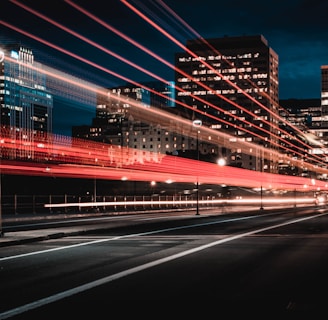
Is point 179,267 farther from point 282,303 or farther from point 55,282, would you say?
point 282,303

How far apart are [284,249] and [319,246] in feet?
5.45

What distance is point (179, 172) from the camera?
77.8 m

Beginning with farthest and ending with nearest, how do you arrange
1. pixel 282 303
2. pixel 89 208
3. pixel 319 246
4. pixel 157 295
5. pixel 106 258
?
pixel 89 208
pixel 319 246
pixel 106 258
pixel 157 295
pixel 282 303

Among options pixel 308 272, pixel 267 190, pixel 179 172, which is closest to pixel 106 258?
pixel 308 272

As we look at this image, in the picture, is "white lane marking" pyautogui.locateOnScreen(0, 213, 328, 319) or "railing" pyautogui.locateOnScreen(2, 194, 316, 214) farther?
"railing" pyautogui.locateOnScreen(2, 194, 316, 214)

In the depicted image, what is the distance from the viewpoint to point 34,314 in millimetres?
8414

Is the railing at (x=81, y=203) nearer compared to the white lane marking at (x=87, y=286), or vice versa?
the white lane marking at (x=87, y=286)

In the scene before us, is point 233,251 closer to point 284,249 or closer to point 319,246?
point 284,249

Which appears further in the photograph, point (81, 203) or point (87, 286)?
point (81, 203)

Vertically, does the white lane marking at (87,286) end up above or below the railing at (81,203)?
below

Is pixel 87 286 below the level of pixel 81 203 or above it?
below

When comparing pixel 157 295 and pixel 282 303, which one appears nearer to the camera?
pixel 282 303

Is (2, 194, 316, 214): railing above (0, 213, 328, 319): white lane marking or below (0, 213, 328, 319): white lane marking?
above

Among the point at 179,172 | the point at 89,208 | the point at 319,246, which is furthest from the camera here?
the point at 179,172
